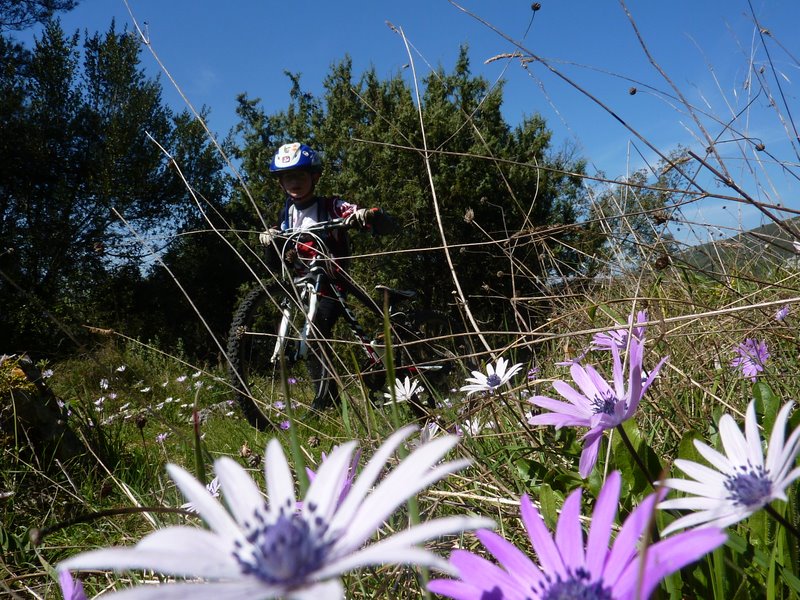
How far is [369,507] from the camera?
1.01 ft

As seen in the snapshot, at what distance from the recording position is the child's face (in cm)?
392

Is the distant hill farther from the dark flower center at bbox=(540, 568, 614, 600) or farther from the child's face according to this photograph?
the child's face

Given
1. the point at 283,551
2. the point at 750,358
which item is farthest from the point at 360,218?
the point at 283,551

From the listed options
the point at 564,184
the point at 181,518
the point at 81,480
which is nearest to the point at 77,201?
the point at 564,184

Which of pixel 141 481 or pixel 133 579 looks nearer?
pixel 133 579

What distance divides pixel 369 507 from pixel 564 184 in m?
6.04

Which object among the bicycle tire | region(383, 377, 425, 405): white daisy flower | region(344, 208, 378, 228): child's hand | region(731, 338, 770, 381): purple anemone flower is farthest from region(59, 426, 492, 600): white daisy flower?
region(344, 208, 378, 228): child's hand

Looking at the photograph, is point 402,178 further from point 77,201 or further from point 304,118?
point 77,201

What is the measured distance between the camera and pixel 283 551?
11.7 inches

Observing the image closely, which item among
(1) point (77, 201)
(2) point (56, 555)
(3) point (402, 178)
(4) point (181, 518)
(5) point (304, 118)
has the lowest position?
(2) point (56, 555)

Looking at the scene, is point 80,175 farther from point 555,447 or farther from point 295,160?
point 555,447

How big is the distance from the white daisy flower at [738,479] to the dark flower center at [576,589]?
64 mm

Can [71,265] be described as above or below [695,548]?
above

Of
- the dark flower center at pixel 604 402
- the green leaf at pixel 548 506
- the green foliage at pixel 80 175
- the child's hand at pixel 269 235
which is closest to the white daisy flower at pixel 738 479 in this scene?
the dark flower center at pixel 604 402
